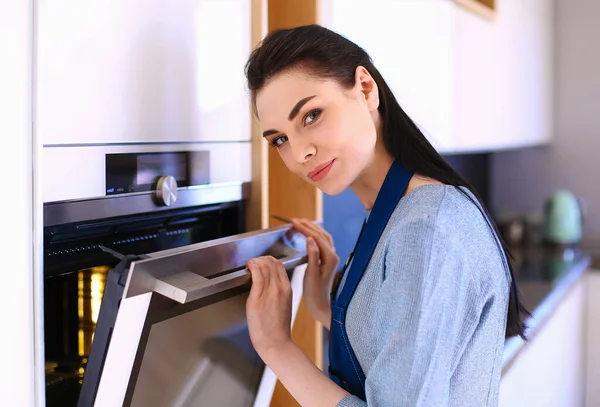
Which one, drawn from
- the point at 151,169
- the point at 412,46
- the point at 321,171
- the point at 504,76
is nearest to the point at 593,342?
the point at 504,76

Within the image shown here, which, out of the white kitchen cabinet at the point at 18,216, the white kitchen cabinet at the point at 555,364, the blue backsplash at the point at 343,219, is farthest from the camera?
the blue backsplash at the point at 343,219

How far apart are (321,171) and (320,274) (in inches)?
13.6

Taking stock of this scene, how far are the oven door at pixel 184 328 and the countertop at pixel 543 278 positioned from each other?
78 cm

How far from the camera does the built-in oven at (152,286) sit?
842 millimetres

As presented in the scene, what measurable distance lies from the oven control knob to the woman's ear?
303 mm

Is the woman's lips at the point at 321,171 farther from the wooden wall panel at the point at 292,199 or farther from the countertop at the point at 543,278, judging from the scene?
the countertop at the point at 543,278

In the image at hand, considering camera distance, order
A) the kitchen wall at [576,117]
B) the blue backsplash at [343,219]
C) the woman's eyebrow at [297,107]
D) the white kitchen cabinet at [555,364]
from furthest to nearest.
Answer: the kitchen wall at [576,117] → the blue backsplash at [343,219] → the white kitchen cabinet at [555,364] → the woman's eyebrow at [297,107]

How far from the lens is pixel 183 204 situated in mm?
1077

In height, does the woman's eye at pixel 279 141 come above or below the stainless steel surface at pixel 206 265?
above

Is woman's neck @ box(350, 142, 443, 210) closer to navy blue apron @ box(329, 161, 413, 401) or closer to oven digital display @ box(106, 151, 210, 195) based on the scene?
navy blue apron @ box(329, 161, 413, 401)

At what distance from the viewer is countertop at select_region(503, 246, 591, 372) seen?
184 cm

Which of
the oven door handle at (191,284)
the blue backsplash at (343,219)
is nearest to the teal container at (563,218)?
the blue backsplash at (343,219)

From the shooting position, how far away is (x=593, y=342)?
277cm

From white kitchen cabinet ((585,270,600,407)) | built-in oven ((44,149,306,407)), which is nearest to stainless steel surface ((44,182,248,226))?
built-in oven ((44,149,306,407))
